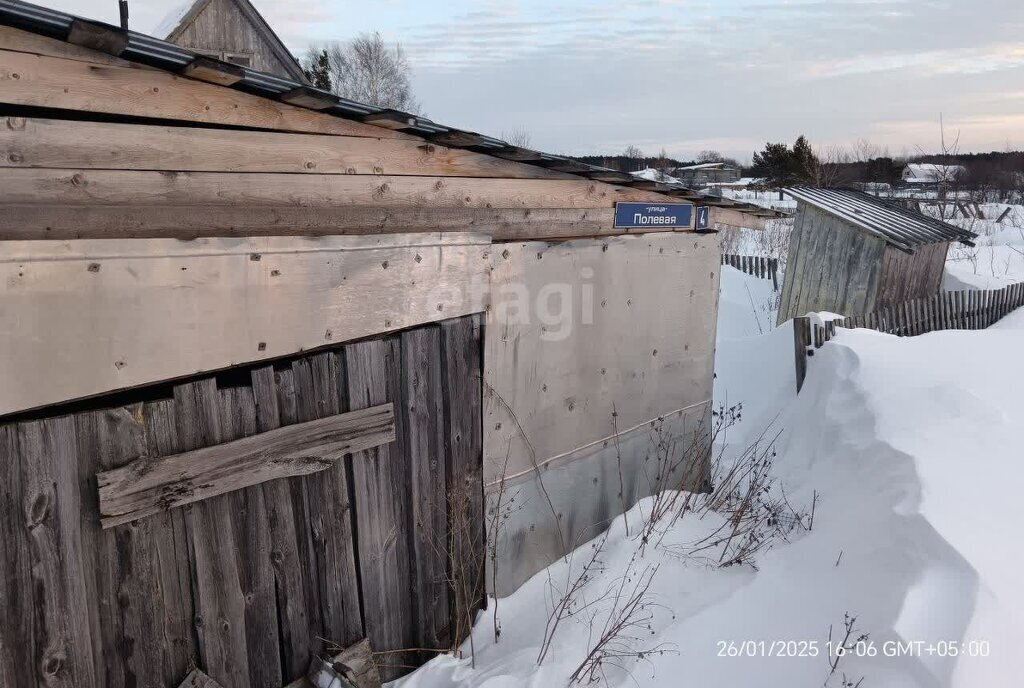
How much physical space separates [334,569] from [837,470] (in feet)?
15.2

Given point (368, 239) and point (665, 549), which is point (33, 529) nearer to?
point (368, 239)

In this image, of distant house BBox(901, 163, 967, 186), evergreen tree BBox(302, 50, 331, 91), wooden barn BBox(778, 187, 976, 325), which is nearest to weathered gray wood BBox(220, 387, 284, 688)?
wooden barn BBox(778, 187, 976, 325)

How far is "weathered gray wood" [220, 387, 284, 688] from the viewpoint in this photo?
3.41m

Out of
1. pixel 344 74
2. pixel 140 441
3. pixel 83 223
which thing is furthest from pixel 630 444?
pixel 344 74

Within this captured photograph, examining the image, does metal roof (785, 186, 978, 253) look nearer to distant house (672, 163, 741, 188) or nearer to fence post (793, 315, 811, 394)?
fence post (793, 315, 811, 394)

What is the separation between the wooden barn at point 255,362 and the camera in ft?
9.29

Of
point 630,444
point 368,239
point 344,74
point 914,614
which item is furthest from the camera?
point 344,74

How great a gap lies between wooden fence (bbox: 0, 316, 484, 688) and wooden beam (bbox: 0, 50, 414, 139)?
120 cm

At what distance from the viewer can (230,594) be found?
Result: 3.43 meters

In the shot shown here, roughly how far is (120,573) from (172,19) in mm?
14279

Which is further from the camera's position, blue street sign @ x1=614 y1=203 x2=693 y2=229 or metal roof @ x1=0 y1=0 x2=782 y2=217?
blue street sign @ x1=614 y1=203 x2=693 y2=229

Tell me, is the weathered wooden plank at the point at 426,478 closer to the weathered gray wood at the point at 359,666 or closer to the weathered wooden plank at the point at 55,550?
the weathered gray wood at the point at 359,666

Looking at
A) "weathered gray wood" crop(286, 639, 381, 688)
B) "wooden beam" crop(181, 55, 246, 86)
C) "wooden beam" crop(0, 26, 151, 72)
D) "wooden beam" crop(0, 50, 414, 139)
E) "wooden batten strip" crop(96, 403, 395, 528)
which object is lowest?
"weathered gray wood" crop(286, 639, 381, 688)

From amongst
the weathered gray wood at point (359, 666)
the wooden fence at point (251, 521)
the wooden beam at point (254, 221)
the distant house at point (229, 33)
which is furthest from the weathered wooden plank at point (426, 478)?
the distant house at point (229, 33)
